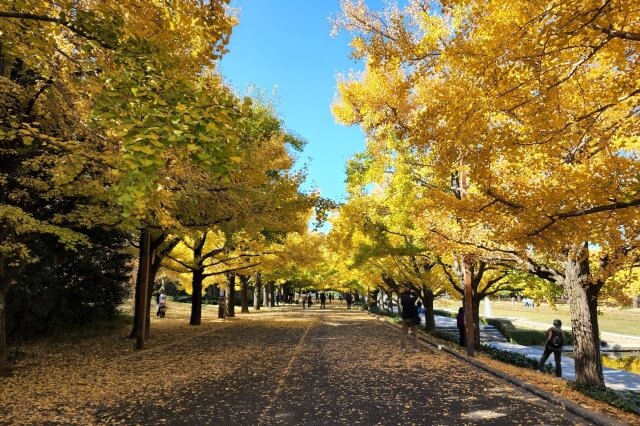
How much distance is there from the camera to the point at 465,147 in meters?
7.30

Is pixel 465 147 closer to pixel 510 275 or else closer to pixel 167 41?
pixel 167 41

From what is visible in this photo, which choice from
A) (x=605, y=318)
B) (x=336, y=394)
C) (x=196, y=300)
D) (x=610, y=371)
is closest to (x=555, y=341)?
(x=610, y=371)

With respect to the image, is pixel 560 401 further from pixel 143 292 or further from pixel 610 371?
pixel 610 371

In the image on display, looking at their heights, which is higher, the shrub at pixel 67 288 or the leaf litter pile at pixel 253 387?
the shrub at pixel 67 288

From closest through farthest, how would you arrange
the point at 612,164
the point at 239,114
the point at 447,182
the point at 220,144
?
1. the point at 220,144
2. the point at 239,114
3. the point at 612,164
4. the point at 447,182

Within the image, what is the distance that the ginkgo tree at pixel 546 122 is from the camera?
5227mm

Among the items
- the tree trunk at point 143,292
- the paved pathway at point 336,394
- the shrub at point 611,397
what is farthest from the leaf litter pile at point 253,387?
the tree trunk at point 143,292

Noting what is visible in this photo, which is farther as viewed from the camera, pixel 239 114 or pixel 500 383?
pixel 500 383

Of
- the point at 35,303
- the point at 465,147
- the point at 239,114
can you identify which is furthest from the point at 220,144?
the point at 35,303

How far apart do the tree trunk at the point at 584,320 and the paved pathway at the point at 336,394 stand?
2.06m

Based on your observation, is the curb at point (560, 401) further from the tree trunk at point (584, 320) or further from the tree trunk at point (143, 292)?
the tree trunk at point (143, 292)

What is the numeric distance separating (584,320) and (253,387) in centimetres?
693

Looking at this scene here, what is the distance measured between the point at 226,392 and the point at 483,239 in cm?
652

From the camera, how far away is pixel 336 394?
24.4 ft
